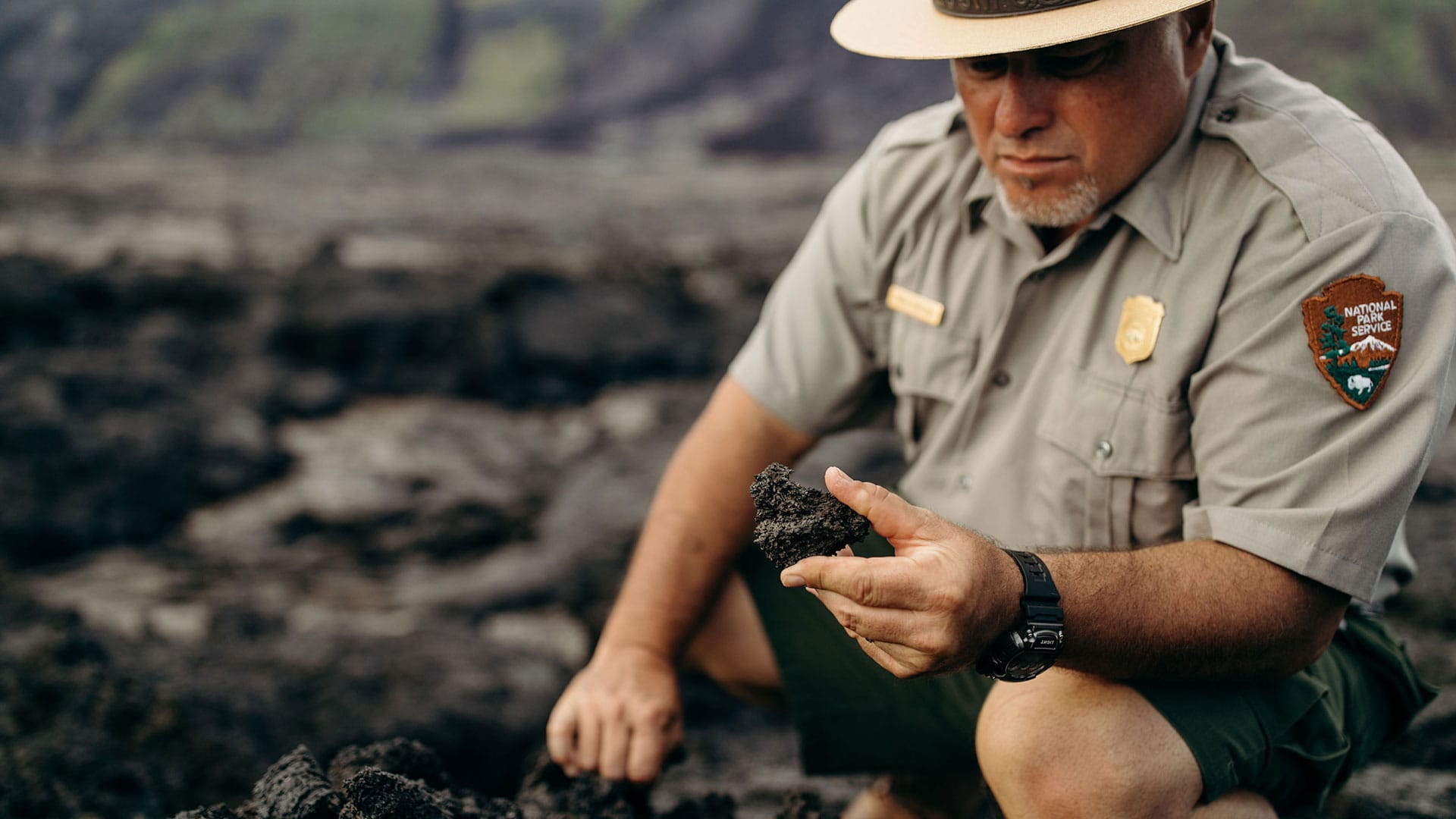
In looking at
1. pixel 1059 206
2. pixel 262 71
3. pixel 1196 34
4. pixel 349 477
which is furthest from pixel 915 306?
pixel 262 71

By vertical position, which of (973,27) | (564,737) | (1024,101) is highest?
(973,27)

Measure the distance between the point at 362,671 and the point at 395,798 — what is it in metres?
1.46

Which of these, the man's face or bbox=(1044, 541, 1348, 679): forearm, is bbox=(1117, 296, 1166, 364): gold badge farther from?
bbox=(1044, 541, 1348, 679): forearm

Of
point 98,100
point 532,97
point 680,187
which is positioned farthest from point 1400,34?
point 98,100

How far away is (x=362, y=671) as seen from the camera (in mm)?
3125

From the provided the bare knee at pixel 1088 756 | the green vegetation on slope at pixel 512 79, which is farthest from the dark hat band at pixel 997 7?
the green vegetation on slope at pixel 512 79

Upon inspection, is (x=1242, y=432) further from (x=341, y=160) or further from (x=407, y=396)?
(x=341, y=160)

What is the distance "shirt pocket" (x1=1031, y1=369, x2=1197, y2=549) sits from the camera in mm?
1938

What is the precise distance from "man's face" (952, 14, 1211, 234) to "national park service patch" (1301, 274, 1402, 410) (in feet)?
1.48

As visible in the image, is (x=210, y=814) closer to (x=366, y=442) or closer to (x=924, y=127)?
(x=924, y=127)

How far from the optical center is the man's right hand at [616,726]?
2.25 meters

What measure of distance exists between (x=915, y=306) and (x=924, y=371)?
0.48 feet

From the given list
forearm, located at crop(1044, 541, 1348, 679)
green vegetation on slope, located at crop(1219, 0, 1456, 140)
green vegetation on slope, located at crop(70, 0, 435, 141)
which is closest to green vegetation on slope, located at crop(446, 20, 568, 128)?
green vegetation on slope, located at crop(70, 0, 435, 141)

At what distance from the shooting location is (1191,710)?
5.79ft
